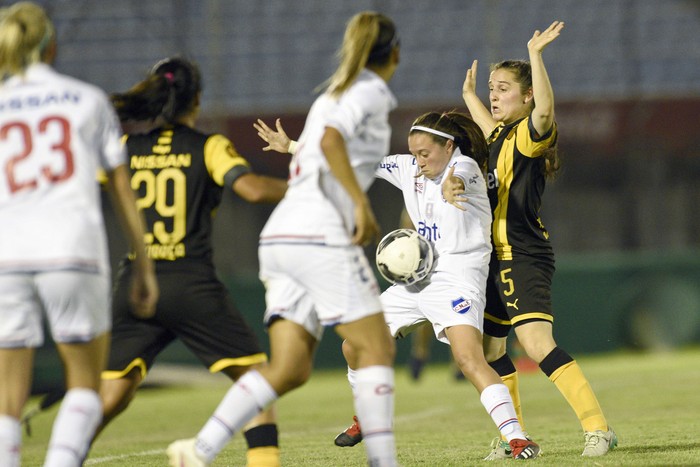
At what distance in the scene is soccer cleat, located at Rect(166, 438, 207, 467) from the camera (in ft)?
15.4

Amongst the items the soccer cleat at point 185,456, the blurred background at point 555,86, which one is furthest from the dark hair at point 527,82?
the blurred background at point 555,86

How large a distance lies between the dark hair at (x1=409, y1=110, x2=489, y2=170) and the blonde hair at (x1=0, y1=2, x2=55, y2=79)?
2.61m

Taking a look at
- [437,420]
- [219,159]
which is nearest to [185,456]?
[219,159]

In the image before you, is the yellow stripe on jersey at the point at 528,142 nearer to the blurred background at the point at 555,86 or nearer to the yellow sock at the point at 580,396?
the yellow sock at the point at 580,396

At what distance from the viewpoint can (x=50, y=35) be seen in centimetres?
421

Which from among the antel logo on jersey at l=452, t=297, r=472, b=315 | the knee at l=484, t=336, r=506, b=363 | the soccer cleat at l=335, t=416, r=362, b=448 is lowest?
the soccer cleat at l=335, t=416, r=362, b=448

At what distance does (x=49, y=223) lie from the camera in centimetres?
406

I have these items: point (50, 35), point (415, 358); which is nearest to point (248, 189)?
point (50, 35)

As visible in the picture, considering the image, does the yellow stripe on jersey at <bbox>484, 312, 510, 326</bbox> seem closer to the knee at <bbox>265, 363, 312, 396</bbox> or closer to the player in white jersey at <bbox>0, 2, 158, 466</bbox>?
the knee at <bbox>265, 363, 312, 396</bbox>

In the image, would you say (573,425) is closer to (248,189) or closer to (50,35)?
(248,189)

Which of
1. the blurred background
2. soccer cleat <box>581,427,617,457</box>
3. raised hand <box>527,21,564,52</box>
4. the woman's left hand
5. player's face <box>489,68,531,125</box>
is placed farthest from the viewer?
the blurred background

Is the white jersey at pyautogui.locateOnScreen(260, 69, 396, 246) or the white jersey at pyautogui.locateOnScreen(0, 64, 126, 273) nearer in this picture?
the white jersey at pyautogui.locateOnScreen(0, 64, 126, 273)

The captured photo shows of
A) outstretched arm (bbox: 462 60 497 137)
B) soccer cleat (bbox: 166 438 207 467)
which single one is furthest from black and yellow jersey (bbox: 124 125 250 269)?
outstretched arm (bbox: 462 60 497 137)

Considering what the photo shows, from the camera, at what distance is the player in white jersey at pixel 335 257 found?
460cm
